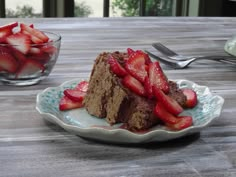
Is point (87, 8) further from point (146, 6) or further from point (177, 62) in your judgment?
point (177, 62)

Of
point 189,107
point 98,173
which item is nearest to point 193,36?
point 189,107

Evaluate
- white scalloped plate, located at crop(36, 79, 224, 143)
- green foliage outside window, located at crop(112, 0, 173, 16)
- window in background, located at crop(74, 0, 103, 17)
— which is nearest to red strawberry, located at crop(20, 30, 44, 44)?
white scalloped plate, located at crop(36, 79, 224, 143)

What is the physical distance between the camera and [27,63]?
3.26ft

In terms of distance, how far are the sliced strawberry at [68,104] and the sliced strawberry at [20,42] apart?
175 mm

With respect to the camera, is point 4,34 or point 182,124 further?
point 4,34

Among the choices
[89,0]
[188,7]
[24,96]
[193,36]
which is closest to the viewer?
[24,96]

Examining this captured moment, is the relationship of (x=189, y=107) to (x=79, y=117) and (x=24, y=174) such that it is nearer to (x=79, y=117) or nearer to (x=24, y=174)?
(x=79, y=117)

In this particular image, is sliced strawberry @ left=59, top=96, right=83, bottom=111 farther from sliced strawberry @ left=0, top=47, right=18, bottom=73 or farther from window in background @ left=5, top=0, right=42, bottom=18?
window in background @ left=5, top=0, right=42, bottom=18

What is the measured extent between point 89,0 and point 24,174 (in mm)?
2769

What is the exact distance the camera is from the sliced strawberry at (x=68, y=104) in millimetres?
837

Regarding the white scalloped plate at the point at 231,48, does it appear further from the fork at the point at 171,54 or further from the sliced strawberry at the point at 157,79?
the sliced strawberry at the point at 157,79

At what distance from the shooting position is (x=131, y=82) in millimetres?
769

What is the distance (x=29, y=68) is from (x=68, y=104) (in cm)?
20

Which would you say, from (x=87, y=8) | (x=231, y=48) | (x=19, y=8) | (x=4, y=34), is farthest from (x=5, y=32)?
(x=87, y=8)
